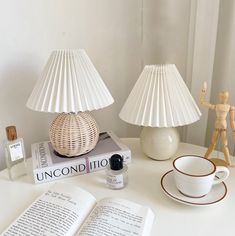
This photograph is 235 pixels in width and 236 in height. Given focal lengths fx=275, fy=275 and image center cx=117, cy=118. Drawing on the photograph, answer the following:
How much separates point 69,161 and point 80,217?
20 cm

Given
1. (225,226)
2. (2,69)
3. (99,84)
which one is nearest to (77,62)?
(99,84)

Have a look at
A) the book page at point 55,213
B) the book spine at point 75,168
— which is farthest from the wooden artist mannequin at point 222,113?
the book page at point 55,213

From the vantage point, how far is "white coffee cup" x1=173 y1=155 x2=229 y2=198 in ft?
1.87

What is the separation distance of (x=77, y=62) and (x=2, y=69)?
0.25 m

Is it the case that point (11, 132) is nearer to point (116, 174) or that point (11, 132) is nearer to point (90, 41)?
point (116, 174)

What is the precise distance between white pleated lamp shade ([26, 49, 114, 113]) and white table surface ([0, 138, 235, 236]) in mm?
194

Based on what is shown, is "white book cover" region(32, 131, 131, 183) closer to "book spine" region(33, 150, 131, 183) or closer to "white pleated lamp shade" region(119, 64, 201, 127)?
"book spine" region(33, 150, 131, 183)

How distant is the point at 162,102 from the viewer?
0.68 m

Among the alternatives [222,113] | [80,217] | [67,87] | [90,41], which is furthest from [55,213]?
[90,41]

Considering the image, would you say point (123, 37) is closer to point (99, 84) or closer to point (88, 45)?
point (88, 45)

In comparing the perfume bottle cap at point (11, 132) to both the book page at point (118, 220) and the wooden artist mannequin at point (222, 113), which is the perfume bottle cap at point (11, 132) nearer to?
the book page at point (118, 220)

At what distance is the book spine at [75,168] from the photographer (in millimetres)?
690

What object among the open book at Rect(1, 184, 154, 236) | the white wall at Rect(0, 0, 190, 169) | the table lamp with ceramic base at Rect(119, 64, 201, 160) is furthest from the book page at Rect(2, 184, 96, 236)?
the white wall at Rect(0, 0, 190, 169)

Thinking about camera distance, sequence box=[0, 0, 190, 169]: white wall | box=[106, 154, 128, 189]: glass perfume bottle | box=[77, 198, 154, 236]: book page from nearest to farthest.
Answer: box=[77, 198, 154, 236]: book page → box=[106, 154, 128, 189]: glass perfume bottle → box=[0, 0, 190, 169]: white wall
